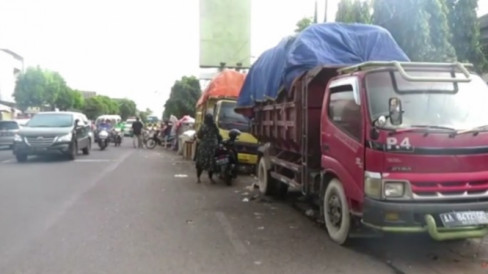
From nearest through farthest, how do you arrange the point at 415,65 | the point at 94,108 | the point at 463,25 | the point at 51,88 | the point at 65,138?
the point at 415,65, the point at 463,25, the point at 65,138, the point at 51,88, the point at 94,108

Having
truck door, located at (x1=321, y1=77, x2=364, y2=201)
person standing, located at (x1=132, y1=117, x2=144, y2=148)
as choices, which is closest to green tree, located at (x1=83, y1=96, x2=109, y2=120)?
person standing, located at (x1=132, y1=117, x2=144, y2=148)

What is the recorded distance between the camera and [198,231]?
25.1 feet

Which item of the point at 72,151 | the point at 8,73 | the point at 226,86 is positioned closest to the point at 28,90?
the point at 8,73

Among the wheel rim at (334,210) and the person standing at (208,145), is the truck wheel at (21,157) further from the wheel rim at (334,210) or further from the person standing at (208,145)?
the wheel rim at (334,210)

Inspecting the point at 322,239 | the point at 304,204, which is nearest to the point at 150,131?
the point at 304,204

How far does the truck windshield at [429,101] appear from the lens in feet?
19.9

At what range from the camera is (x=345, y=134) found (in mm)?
6582

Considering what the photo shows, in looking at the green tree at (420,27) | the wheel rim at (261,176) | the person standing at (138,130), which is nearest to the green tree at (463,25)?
the green tree at (420,27)

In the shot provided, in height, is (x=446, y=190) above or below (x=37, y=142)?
above

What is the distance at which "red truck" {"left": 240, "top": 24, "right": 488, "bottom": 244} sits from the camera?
5754mm

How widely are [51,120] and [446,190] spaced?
1723cm

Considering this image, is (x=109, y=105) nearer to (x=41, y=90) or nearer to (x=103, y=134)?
(x=41, y=90)

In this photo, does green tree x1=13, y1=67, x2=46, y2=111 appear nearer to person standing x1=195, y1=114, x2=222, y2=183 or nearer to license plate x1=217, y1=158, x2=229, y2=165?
person standing x1=195, y1=114, x2=222, y2=183

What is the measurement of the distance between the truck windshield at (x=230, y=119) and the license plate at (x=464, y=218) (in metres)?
10.6
